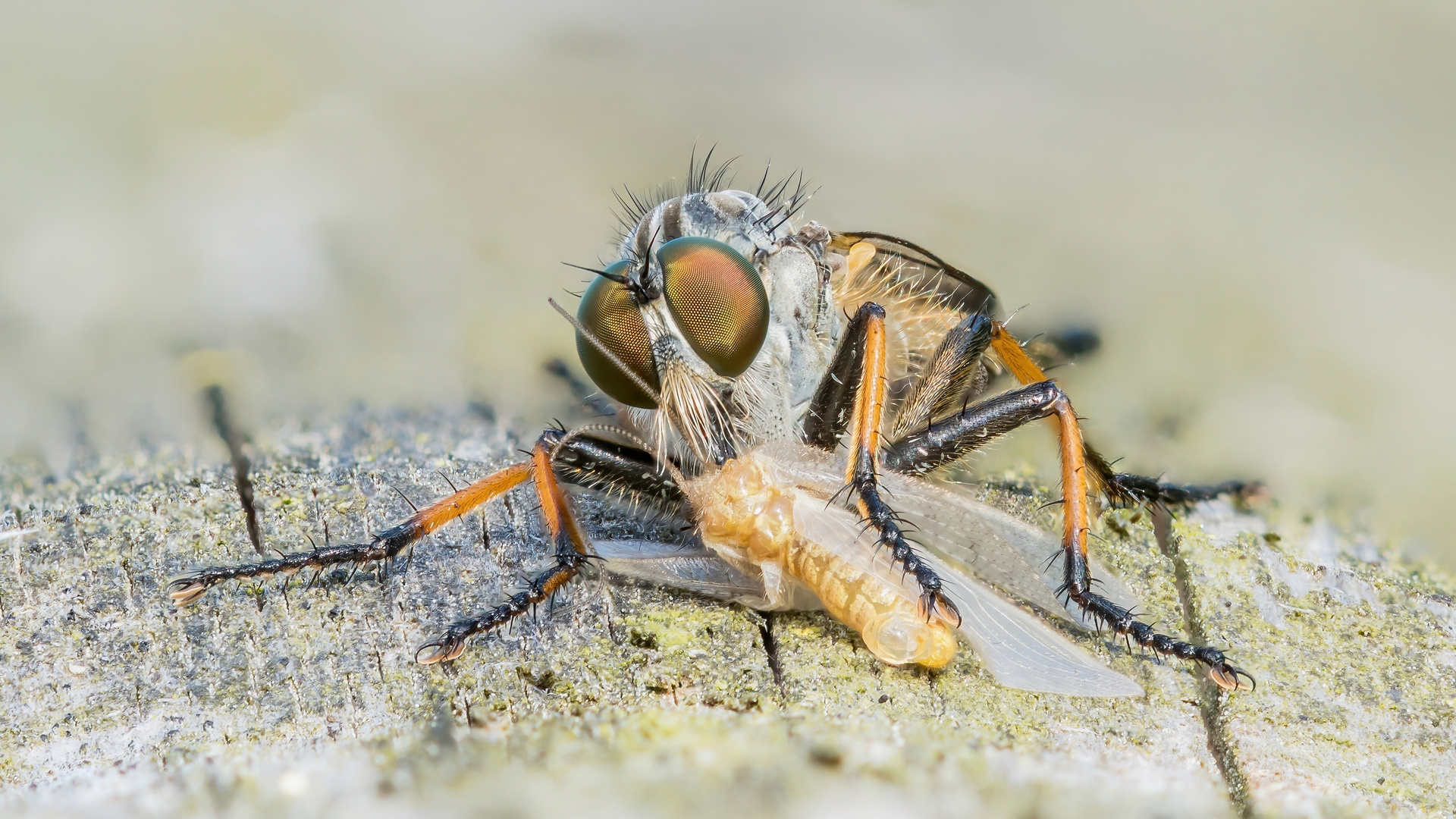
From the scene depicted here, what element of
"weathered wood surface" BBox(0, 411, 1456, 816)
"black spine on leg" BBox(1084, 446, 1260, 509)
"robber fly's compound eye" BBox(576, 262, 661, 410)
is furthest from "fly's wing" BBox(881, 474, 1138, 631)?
"robber fly's compound eye" BBox(576, 262, 661, 410)

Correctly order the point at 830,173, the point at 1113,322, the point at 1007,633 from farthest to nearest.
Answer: the point at 830,173 → the point at 1113,322 → the point at 1007,633

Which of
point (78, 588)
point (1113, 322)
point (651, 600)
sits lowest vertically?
point (78, 588)

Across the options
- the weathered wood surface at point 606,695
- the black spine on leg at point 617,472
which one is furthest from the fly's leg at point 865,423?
the black spine on leg at point 617,472

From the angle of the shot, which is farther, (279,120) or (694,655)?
(279,120)

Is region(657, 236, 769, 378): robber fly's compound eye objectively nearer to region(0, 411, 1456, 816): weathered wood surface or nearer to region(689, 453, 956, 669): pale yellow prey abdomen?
region(689, 453, 956, 669): pale yellow prey abdomen

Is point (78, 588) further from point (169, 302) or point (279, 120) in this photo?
point (279, 120)

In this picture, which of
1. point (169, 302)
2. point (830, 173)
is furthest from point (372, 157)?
point (830, 173)
